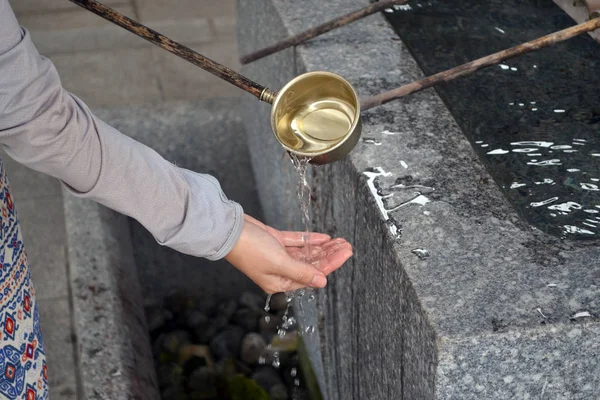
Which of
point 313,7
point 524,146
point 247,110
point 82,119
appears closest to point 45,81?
point 82,119

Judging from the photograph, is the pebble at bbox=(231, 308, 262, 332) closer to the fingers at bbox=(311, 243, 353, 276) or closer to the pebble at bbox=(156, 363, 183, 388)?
the pebble at bbox=(156, 363, 183, 388)

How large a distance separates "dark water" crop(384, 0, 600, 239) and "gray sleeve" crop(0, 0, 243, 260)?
0.57 meters

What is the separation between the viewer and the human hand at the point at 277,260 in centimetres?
141

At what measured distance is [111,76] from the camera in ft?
14.0

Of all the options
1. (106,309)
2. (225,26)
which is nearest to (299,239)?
(106,309)

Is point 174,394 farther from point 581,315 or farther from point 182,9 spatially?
point 182,9

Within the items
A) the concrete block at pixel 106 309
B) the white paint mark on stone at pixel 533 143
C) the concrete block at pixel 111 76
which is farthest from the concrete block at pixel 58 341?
the concrete block at pixel 111 76

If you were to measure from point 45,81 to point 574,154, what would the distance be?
1.06 m

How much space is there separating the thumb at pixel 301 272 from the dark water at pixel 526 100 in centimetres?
38

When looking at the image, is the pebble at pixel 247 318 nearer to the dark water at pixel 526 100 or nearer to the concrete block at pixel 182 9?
the dark water at pixel 526 100

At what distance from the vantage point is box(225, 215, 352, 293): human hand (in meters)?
1.41

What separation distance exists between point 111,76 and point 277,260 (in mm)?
3070

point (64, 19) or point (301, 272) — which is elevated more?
point (301, 272)

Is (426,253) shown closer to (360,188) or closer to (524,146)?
(360,188)
